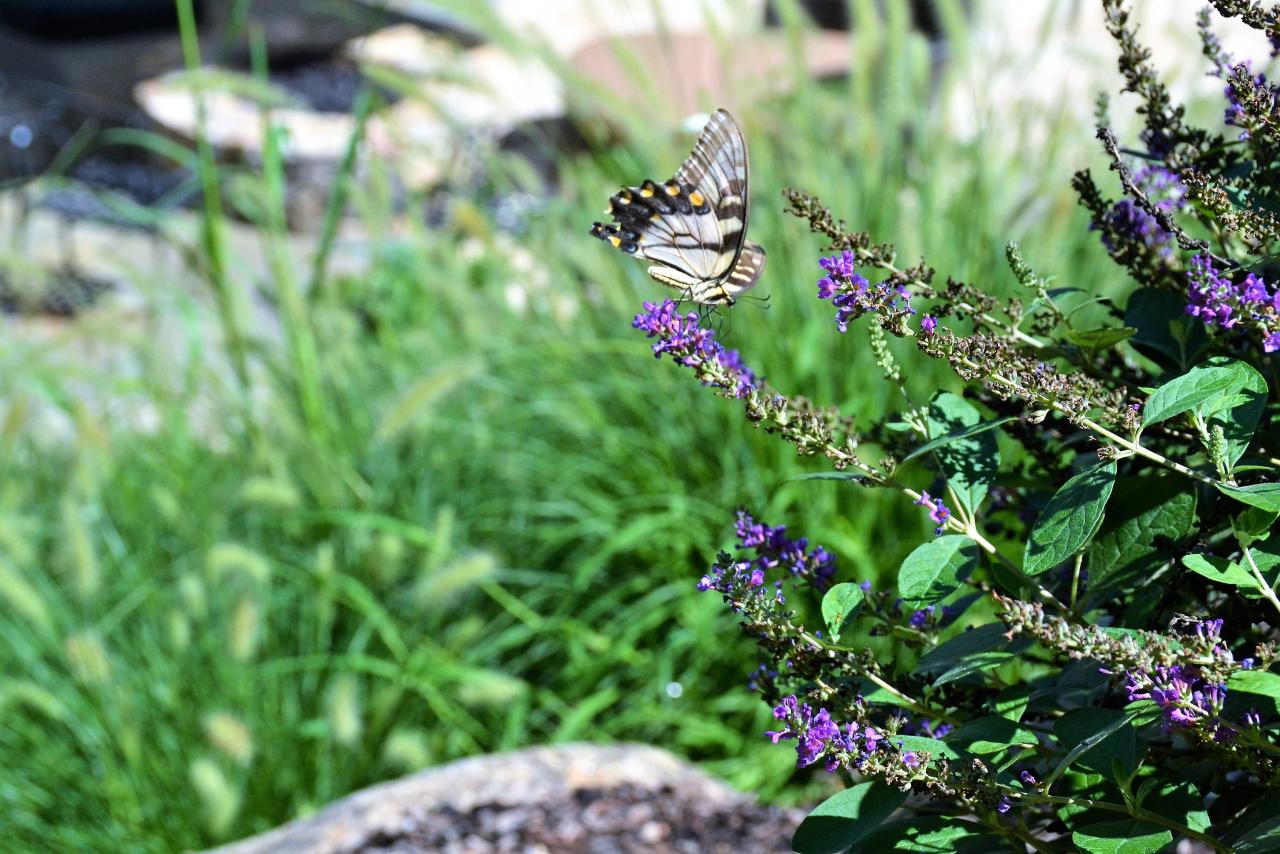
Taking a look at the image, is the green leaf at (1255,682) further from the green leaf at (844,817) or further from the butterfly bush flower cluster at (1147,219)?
the butterfly bush flower cluster at (1147,219)

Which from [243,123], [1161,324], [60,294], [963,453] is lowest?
[963,453]

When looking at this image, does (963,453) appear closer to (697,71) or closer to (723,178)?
(723,178)

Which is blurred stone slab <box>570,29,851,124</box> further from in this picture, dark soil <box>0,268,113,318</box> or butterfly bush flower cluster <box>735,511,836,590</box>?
dark soil <box>0,268,113,318</box>

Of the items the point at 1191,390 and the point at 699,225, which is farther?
the point at 699,225

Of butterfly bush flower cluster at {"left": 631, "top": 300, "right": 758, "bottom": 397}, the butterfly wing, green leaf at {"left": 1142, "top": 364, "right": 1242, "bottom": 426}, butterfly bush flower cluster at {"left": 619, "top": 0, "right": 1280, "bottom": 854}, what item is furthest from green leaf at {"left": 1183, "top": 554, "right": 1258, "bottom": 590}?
the butterfly wing

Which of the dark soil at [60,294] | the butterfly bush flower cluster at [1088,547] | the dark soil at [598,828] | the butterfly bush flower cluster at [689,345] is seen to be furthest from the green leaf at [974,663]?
the dark soil at [60,294]

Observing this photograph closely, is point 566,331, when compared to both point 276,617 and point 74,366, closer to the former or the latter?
point 276,617

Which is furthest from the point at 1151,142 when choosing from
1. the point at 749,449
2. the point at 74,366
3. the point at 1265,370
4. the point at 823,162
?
the point at 74,366

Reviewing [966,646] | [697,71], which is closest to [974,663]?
[966,646]
